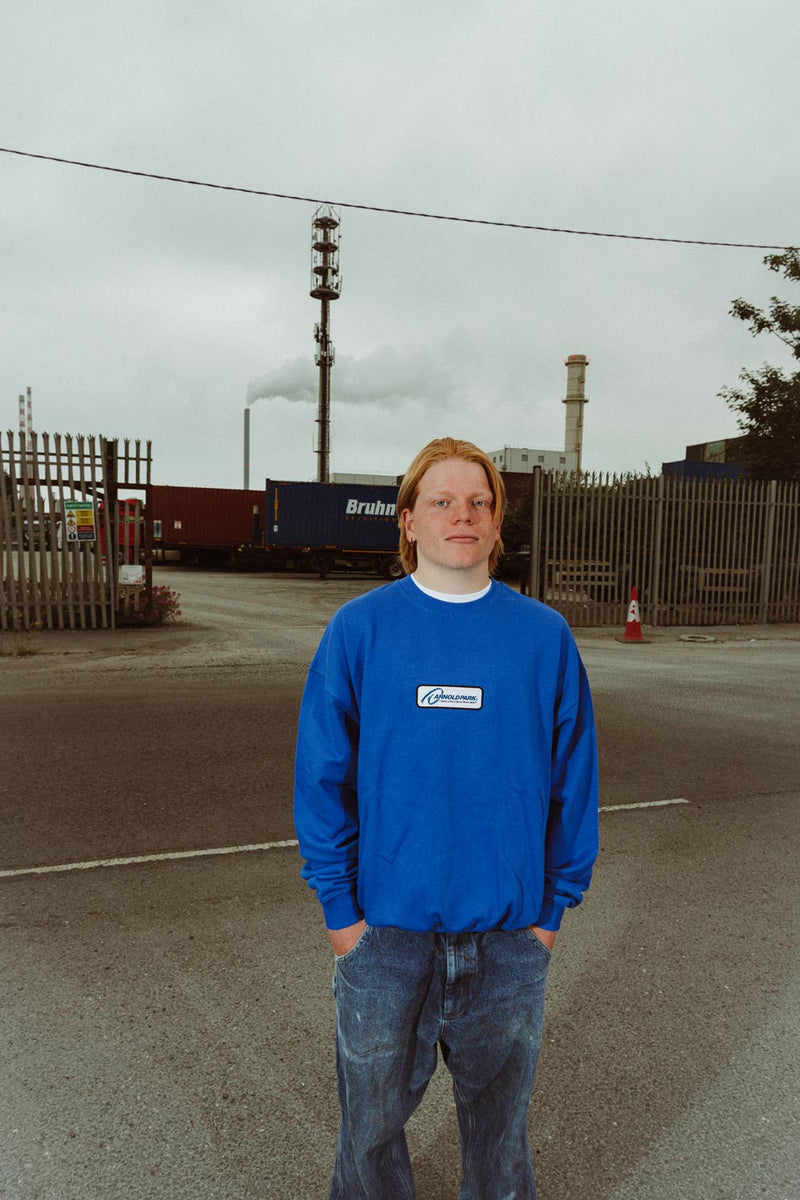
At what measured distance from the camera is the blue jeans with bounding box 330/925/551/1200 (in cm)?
166

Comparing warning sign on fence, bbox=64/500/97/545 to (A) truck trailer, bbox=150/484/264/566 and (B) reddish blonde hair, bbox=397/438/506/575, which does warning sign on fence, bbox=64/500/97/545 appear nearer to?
(B) reddish blonde hair, bbox=397/438/506/575

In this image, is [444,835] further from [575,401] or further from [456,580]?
[575,401]

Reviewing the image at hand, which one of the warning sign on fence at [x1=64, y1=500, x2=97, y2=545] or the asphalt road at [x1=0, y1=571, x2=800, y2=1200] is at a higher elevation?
the warning sign on fence at [x1=64, y1=500, x2=97, y2=545]

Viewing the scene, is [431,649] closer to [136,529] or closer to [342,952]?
[342,952]

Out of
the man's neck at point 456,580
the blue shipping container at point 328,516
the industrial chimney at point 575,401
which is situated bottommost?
the man's neck at point 456,580

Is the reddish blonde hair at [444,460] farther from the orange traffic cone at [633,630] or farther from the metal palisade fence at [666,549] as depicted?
the metal palisade fence at [666,549]

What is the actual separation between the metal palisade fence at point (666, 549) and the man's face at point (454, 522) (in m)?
14.6

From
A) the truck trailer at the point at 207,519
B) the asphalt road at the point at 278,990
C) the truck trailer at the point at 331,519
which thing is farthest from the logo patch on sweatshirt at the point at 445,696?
the truck trailer at the point at 207,519

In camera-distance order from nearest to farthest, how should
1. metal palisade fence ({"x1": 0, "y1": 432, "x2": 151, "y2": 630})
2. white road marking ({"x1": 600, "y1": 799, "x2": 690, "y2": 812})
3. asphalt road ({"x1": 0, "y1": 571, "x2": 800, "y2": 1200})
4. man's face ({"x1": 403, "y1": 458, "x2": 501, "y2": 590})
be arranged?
man's face ({"x1": 403, "y1": 458, "x2": 501, "y2": 590}) < asphalt road ({"x1": 0, "y1": 571, "x2": 800, "y2": 1200}) < white road marking ({"x1": 600, "y1": 799, "x2": 690, "y2": 812}) < metal palisade fence ({"x1": 0, "y1": 432, "x2": 151, "y2": 630})

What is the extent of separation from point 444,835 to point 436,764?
141mm

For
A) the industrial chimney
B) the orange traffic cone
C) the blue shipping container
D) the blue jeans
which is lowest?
the orange traffic cone

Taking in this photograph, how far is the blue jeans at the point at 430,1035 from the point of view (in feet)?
5.43

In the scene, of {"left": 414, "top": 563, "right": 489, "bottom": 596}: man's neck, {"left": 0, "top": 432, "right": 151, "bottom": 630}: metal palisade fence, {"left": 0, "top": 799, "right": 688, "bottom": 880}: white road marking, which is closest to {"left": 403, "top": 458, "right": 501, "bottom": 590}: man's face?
{"left": 414, "top": 563, "right": 489, "bottom": 596}: man's neck

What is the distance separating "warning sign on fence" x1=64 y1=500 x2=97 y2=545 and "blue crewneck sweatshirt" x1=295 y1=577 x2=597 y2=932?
12.2m
